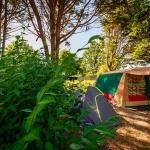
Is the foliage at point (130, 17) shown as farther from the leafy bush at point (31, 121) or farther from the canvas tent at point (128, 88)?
the leafy bush at point (31, 121)

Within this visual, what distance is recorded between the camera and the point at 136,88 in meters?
11.1

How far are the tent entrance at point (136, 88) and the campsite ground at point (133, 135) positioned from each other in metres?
2.61

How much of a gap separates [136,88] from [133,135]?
543 cm

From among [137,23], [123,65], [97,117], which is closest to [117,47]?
[123,65]

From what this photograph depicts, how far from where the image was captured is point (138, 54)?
1655 centimetres

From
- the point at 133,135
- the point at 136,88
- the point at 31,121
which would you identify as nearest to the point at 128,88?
the point at 136,88

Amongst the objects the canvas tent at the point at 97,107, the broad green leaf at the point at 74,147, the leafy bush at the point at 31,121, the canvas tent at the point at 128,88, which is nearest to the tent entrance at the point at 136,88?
the canvas tent at the point at 128,88

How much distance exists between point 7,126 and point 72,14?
29.2 ft

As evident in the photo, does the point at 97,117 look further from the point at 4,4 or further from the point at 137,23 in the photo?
the point at 137,23

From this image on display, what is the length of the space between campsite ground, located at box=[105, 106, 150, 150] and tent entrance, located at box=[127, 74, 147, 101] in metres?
2.61

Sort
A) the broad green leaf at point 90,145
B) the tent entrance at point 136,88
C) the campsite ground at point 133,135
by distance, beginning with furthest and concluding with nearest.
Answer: the tent entrance at point 136,88, the campsite ground at point 133,135, the broad green leaf at point 90,145

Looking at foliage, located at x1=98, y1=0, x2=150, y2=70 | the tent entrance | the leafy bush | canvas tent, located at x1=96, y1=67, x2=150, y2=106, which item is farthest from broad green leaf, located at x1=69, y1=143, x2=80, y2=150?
the tent entrance

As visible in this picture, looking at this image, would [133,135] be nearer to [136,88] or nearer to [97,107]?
[97,107]

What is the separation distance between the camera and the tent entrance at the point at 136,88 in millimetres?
11016
